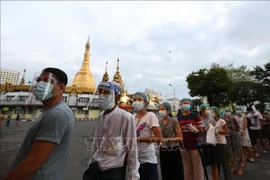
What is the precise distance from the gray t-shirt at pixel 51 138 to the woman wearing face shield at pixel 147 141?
1.25 meters

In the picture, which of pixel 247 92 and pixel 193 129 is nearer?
pixel 193 129

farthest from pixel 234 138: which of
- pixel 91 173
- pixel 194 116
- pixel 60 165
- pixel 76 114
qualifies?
pixel 76 114

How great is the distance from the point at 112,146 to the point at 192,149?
85.2 inches

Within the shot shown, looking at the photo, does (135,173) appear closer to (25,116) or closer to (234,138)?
(234,138)

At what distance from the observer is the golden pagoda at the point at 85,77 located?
Answer: 4536 cm

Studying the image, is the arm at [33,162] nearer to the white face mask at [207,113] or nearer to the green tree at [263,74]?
the white face mask at [207,113]

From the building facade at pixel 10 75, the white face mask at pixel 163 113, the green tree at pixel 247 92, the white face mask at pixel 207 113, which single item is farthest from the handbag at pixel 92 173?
the building facade at pixel 10 75

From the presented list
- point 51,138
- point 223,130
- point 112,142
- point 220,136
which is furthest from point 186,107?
point 51,138

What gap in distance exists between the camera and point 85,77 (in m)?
47.1

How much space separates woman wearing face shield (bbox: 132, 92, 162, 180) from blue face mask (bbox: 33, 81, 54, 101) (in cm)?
145

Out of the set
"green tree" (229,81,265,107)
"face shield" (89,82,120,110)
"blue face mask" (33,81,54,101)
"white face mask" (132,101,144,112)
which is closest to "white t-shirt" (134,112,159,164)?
"white face mask" (132,101,144,112)

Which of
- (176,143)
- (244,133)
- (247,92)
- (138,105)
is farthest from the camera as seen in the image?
(247,92)

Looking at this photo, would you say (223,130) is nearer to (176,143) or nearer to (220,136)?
(220,136)

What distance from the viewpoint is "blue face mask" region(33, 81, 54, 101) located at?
1.43m
